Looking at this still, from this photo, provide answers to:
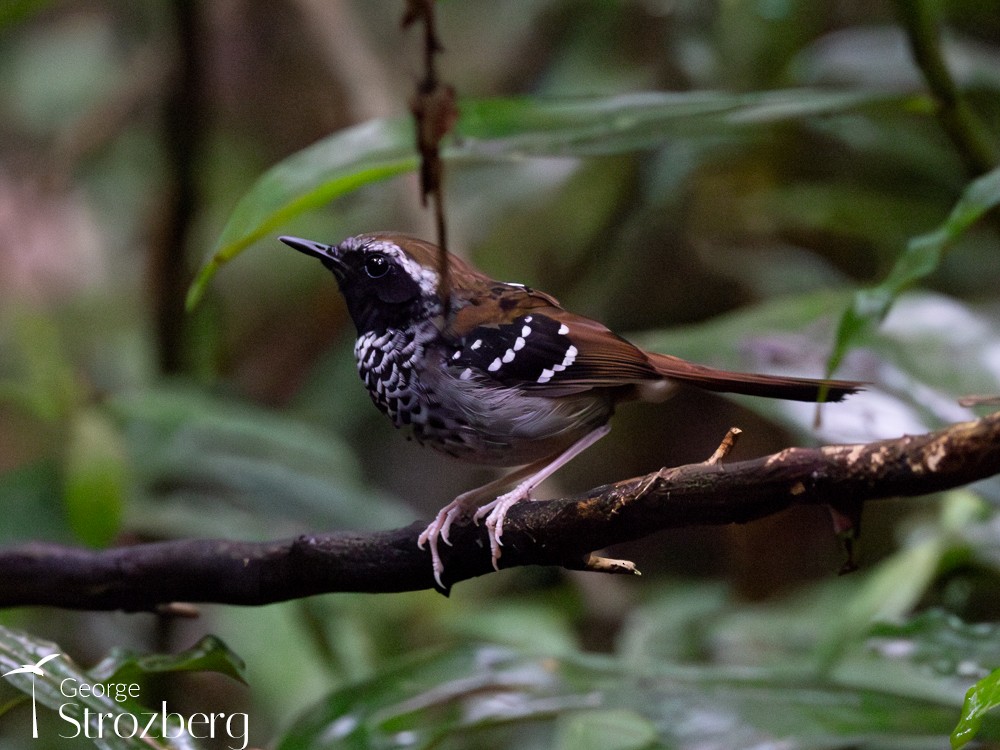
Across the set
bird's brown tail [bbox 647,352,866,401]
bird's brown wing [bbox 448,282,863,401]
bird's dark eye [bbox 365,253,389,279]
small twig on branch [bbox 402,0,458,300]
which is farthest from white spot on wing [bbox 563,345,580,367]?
small twig on branch [bbox 402,0,458,300]

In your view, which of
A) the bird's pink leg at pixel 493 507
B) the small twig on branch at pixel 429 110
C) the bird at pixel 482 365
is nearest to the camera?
the small twig on branch at pixel 429 110

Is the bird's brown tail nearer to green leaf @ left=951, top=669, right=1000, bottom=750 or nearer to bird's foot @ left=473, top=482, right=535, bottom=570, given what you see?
bird's foot @ left=473, top=482, right=535, bottom=570

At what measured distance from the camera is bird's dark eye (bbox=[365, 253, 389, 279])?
177 cm

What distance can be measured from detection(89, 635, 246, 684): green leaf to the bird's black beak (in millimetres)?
674

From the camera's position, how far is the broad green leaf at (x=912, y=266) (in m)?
1.54

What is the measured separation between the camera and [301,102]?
538 cm

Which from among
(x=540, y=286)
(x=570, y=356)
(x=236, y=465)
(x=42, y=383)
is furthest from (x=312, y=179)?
(x=540, y=286)

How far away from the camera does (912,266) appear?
1.60 metres

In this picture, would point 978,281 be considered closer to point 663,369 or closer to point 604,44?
point 604,44

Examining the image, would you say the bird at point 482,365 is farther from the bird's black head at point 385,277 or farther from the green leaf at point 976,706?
the green leaf at point 976,706

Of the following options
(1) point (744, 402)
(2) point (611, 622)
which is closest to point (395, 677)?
(1) point (744, 402)

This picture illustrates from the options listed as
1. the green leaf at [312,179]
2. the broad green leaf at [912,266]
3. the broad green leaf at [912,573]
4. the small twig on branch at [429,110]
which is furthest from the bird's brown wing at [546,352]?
the broad green leaf at [912,573]

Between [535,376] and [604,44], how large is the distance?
3.06 meters

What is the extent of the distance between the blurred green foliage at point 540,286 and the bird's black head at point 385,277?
0.37 feet
